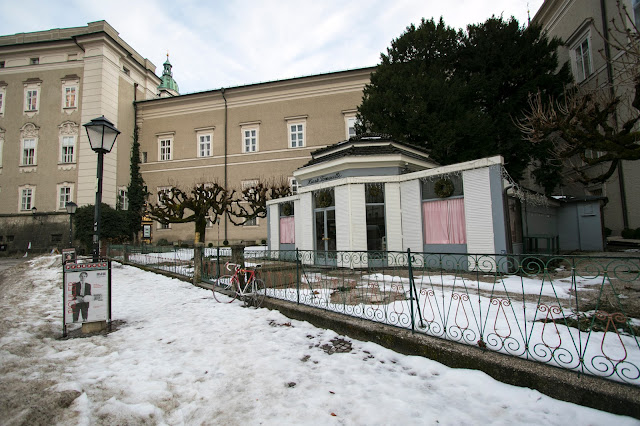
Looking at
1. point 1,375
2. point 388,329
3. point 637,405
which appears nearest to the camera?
point 637,405

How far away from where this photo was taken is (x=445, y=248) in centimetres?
973

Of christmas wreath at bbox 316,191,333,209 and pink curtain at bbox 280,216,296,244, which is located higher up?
christmas wreath at bbox 316,191,333,209

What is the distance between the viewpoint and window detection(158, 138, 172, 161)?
29.0 metres

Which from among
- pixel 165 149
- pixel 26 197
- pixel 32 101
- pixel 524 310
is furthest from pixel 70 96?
pixel 524 310

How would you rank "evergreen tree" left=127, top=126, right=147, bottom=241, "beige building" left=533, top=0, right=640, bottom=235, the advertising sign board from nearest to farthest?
the advertising sign board < "beige building" left=533, top=0, right=640, bottom=235 < "evergreen tree" left=127, top=126, right=147, bottom=241

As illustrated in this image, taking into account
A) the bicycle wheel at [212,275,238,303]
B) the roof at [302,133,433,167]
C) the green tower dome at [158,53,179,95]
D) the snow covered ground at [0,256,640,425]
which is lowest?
the snow covered ground at [0,256,640,425]

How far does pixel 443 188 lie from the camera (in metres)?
9.68

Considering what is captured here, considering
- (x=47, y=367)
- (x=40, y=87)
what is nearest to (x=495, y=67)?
(x=47, y=367)

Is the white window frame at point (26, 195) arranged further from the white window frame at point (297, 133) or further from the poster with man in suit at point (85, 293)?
the poster with man in suit at point (85, 293)

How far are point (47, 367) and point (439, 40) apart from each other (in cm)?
2108

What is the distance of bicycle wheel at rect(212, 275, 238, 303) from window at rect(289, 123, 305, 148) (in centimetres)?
1953

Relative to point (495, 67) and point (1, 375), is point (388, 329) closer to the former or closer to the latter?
point (1, 375)

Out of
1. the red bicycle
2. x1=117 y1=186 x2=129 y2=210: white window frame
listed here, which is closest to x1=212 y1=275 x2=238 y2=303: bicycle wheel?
the red bicycle

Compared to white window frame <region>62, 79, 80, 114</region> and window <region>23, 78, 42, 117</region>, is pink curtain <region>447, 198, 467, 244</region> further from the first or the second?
window <region>23, 78, 42, 117</region>
